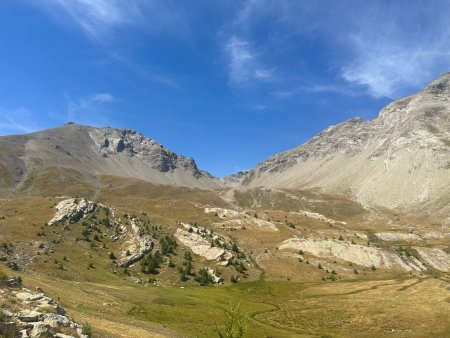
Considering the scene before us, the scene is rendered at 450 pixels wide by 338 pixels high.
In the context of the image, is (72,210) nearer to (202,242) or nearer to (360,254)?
(202,242)

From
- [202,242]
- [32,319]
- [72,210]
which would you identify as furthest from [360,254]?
[32,319]

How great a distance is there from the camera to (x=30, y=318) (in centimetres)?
2638

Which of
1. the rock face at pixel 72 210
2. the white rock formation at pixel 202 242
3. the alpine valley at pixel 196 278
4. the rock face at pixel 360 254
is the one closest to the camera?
the alpine valley at pixel 196 278

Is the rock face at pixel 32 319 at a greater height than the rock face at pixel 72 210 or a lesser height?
lesser

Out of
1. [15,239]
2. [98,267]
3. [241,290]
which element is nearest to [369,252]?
[241,290]

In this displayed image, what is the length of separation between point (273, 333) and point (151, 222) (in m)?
108

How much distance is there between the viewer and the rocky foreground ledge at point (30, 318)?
24641 millimetres

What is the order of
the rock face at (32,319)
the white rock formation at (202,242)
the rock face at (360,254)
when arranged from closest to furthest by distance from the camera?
the rock face at (32,319), the white rock formation at (202,242), the rock face at (360,254)

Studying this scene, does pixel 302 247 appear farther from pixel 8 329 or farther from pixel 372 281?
pixel 8 329

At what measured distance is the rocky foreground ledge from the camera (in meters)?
24.6

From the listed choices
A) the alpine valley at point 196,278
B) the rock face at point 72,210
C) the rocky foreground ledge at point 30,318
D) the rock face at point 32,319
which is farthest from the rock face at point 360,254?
the rock face at point 32,319

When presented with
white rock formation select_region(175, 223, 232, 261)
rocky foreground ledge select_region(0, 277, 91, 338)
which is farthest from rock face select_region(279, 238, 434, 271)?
rocky foreground ledge select_region(0, 277, 91, 338)

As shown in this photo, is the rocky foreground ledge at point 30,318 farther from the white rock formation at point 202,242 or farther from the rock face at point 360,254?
the rock face at point 360,254

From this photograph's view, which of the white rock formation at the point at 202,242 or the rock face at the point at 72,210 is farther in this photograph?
the white rock formation at the point at 202,242
